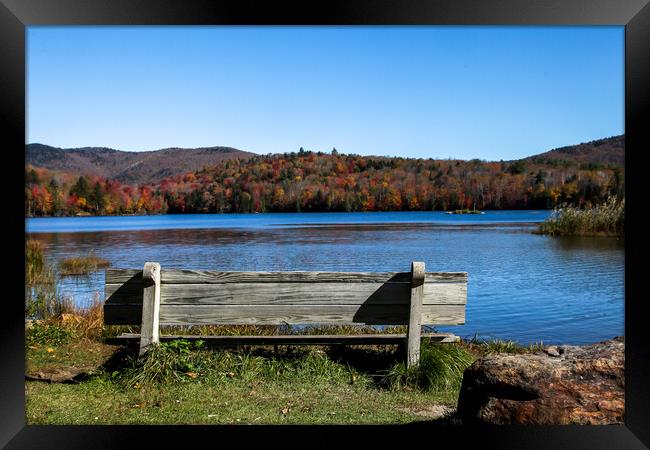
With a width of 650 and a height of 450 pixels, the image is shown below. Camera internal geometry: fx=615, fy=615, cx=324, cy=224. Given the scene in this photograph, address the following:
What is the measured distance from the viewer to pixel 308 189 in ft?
105

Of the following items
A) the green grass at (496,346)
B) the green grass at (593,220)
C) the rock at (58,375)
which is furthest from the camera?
the green grass at (593,220)

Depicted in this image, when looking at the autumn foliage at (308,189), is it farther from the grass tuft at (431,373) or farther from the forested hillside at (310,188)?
the grass tuft at (431,373)

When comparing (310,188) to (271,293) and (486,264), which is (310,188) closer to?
(486,264)

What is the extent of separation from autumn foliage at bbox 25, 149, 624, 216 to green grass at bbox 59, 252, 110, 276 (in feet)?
41.3

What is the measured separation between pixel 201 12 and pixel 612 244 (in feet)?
48.0

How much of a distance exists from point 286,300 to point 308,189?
89.6ft

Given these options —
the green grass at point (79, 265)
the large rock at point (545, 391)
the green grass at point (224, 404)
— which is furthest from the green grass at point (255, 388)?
the green grass at point (79, 265)

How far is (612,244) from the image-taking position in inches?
619

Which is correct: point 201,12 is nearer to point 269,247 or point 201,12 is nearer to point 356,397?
point 356,397

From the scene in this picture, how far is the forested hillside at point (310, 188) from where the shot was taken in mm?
27234

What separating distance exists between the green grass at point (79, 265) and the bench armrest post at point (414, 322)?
10.0 meters

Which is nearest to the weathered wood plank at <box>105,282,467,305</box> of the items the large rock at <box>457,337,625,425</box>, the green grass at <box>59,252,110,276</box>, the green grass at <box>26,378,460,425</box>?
the green grass at <box>26,378,460,425</box>

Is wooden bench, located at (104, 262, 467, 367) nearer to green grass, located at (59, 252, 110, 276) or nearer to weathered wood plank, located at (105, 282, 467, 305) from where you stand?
weathered wood plank, located at (105, 282, 467, 305)
